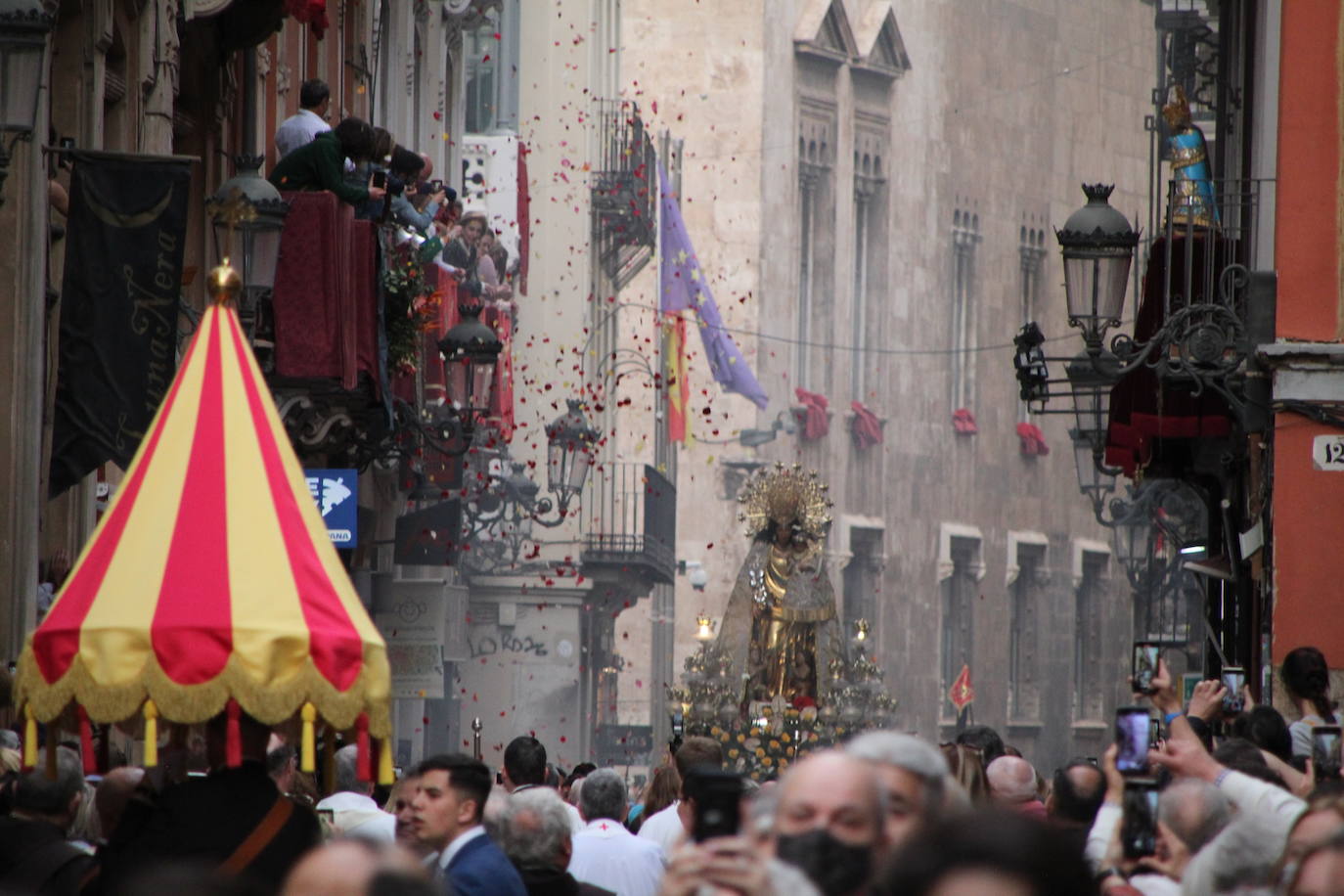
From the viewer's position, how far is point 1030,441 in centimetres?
6506

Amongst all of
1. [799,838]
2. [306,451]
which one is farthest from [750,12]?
[799,838]

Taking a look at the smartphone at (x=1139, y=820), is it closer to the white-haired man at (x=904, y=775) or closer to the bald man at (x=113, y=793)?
the white-haired man at (x=904, y=775)

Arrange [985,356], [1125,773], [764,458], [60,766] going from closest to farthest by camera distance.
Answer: [1125,773]
[60,766]
[764,458]
[985,356]

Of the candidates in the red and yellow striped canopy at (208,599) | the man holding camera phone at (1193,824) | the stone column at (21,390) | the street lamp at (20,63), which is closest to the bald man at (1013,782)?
the man holding camera phone at (1193,824)

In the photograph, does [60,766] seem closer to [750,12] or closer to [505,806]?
[505,806]

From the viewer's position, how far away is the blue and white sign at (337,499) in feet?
62.2

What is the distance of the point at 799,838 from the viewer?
17.7ft

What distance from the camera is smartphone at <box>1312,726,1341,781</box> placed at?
8.41 m

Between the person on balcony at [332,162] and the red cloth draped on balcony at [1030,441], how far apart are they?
46920mm

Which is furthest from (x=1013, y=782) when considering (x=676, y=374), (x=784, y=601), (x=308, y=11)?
(x=676, y=374)

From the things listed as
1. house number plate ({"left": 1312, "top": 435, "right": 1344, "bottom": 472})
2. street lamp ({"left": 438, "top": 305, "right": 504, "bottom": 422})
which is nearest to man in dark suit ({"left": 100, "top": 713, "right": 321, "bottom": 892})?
house number plate ({"left": 1312, "top": 435, "right": 1344, "bottom": 472})

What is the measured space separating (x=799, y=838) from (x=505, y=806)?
12.1ft

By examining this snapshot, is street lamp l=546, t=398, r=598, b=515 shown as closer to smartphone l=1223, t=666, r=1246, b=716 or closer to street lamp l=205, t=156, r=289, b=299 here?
street lamp l=205, t=156, r=289, b=299

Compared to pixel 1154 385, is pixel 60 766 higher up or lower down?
lower down
